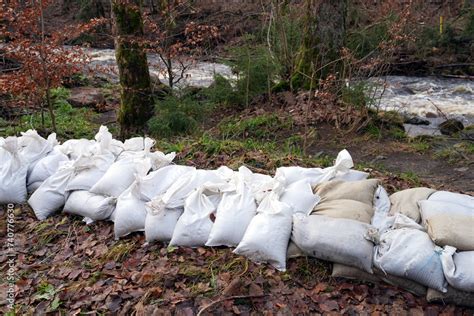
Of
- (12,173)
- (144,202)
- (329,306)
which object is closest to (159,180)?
(144,202)

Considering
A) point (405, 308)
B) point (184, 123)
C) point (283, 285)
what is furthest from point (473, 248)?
point (184, 123)

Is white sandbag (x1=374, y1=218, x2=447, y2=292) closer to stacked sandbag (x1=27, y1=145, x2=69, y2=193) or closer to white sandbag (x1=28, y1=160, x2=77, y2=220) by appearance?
white sandbag (x1=28, y1=160, x2=77, y2=220)

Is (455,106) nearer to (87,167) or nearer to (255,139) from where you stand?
(255,139)

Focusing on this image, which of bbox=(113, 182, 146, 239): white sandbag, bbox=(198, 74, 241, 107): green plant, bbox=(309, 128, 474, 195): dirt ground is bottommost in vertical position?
bbox=(309, 128, 474, 195): dirt ground

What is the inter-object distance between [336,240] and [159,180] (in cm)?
145

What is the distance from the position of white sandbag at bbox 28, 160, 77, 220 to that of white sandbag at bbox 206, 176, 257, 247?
1.44 meters

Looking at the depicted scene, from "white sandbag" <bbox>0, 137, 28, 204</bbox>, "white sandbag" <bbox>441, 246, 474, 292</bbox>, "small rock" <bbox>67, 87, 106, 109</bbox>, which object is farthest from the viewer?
"small rock" <bbox>67, 87, 106, 109</bbox>

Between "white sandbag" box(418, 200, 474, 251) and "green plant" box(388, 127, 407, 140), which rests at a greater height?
"white sandbag" box(418, 200, 474, 251)

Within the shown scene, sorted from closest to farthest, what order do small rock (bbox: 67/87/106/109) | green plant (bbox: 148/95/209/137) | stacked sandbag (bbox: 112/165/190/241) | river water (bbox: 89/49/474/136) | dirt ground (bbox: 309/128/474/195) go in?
stacked sandbag (bbox: 112/165/190/241), dirt ground (bbox: 309/128/474/195), green plant (bbox: 148/95/209/137), river water (bbox: 89/49/474/136), small rock (bbox: 67/87/106/109)

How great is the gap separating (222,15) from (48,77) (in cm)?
930

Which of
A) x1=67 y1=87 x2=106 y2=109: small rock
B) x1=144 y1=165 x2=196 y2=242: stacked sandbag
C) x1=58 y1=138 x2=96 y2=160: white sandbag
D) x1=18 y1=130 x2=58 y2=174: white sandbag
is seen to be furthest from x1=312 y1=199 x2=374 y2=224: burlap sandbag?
x1=67 y1=87 x2=106 y2=109: small rock

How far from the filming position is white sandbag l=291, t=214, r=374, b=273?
2797 mm

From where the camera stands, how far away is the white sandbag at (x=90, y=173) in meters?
3.89

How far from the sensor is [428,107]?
32.6ft
